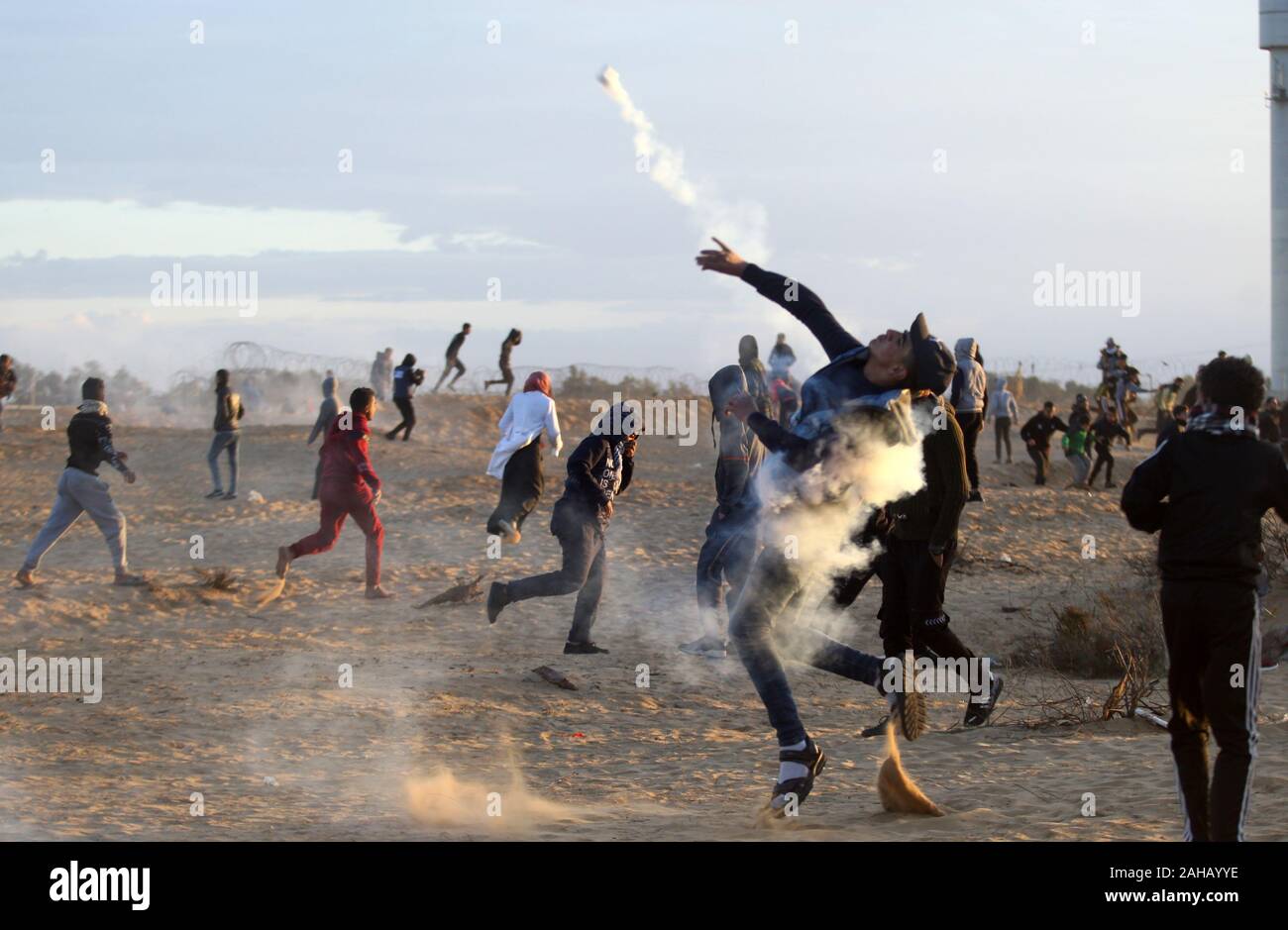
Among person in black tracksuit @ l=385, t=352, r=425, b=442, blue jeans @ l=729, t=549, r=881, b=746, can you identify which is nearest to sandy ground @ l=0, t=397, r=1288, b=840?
blue jeans @ l=729, t=549, r=881, b=746

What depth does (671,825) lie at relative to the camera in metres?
6.49

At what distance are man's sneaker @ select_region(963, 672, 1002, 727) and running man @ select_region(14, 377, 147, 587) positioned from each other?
7.18m

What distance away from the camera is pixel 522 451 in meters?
12.3

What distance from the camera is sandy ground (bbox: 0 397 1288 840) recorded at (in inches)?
262

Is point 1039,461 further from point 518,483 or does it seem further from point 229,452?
point 518,483

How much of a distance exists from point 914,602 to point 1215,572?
9.57 ft

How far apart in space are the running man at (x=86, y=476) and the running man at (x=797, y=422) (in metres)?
7.55

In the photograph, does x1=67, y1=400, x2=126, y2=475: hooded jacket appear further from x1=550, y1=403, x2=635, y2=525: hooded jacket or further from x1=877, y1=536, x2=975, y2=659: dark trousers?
x1=877, y1=536, x2=975, y2=659: dark trousers

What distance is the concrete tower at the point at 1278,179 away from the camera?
46375 millimetres

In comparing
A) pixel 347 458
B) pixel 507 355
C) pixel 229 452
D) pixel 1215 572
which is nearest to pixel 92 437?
pixel 347 458

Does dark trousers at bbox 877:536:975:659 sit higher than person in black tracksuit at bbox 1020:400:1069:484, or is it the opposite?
person in black tracksuit at bbox 1020:400:1069:484

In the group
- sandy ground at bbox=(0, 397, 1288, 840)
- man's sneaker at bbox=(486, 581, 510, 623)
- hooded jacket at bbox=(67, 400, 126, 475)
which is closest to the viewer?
sandy ground at bbox=(0, 397, 1288, 840)
